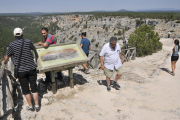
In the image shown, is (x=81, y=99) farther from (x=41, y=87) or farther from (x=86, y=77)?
(x=86, y=77)

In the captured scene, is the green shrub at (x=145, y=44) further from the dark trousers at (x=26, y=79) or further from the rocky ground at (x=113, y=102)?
the dark trousers at (x=26, y=79)

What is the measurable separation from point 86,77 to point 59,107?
246 cm

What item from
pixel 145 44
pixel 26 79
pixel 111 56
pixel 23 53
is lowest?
pixel 145 44

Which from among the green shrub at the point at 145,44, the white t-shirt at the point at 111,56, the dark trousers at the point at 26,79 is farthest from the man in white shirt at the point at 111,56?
the green shrub at the point at 145,44

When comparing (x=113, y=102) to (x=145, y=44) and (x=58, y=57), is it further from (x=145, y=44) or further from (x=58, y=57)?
(x=145, y=44)

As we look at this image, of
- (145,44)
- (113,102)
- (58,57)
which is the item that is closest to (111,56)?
(113,102)

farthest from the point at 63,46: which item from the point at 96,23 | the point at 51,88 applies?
the point at 96,23

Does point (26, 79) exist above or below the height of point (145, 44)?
above

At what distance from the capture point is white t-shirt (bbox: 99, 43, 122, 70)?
4.53 meters

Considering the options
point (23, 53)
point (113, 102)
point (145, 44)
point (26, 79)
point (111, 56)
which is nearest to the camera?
point (23, 53)

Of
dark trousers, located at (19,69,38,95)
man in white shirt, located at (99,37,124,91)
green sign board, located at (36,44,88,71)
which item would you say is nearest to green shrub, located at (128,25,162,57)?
man in white shirt, located at (99,37,124,91)

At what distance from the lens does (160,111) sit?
155 inches

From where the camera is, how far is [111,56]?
4.57 m

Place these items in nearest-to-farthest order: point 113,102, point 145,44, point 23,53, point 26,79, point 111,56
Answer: point 23,53 < point 26,79 < point 113,102 < point 111,56 < point 145,44
